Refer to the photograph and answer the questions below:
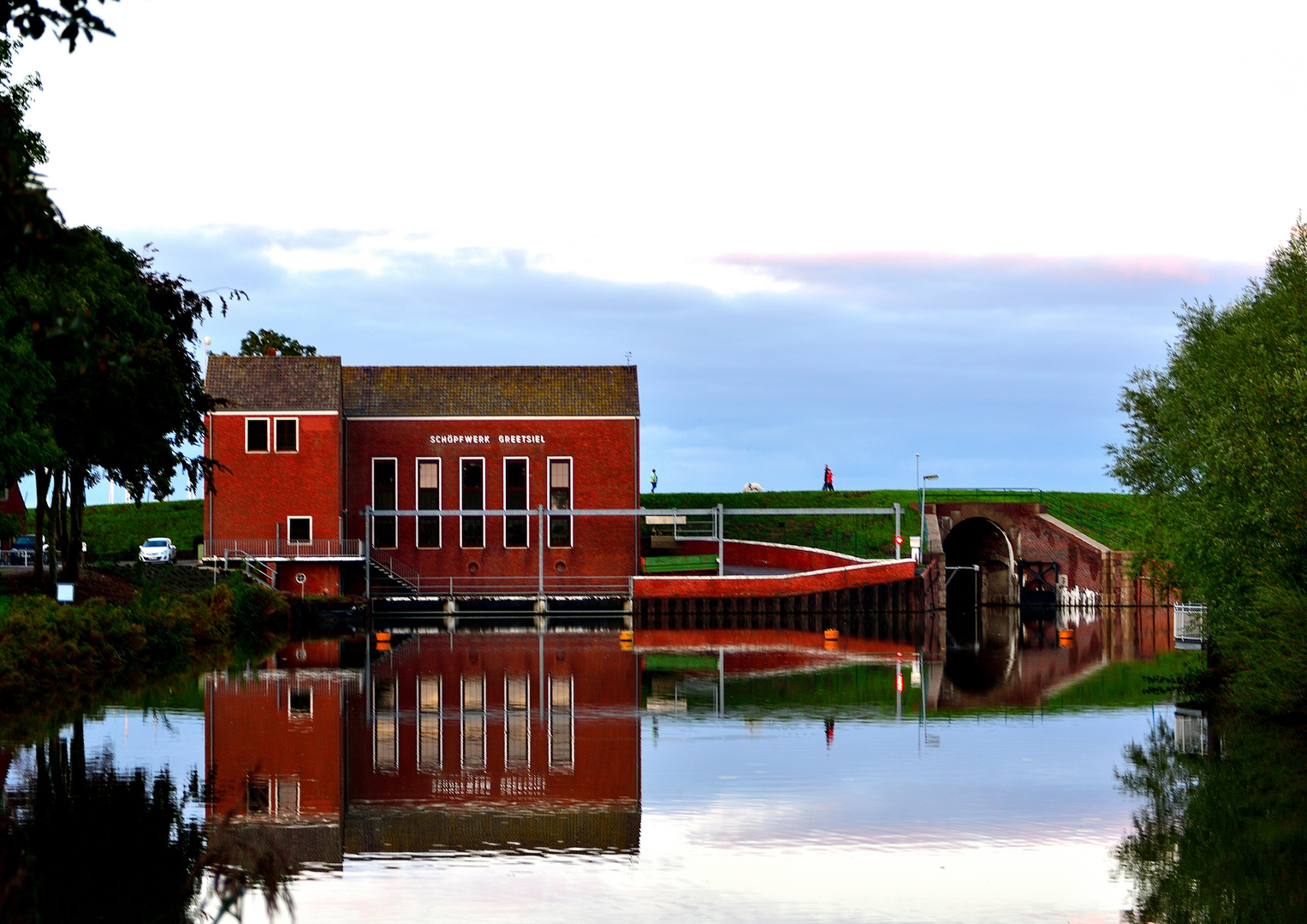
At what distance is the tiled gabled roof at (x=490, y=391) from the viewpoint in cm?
5925

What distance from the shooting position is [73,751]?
63.2ft

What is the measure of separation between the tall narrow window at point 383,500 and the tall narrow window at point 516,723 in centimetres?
2943

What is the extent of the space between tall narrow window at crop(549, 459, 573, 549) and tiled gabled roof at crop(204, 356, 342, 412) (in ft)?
28.0

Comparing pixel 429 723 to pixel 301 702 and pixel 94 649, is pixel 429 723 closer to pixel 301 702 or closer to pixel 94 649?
pixel 301 702

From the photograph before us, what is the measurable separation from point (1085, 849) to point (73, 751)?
12250 mm

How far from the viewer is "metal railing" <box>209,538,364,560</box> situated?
54344mm

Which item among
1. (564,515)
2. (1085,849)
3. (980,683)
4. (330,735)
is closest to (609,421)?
(564,515)

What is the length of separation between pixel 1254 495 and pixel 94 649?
21089 mm

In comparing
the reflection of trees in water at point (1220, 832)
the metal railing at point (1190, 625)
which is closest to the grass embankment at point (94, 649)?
the reflection of trees in water at point (1220, 832)

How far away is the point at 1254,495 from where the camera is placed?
2277 cm

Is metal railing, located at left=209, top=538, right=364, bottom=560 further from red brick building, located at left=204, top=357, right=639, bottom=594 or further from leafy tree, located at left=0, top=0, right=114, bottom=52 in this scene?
leafy tree, located at left=0, top=0, right=114, bottom=52

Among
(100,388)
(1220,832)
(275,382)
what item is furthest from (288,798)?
(275,382)

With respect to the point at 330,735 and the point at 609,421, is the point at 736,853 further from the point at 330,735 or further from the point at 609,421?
the point at 609,421

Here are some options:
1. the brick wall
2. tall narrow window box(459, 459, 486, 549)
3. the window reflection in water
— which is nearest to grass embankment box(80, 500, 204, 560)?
the brick wall
